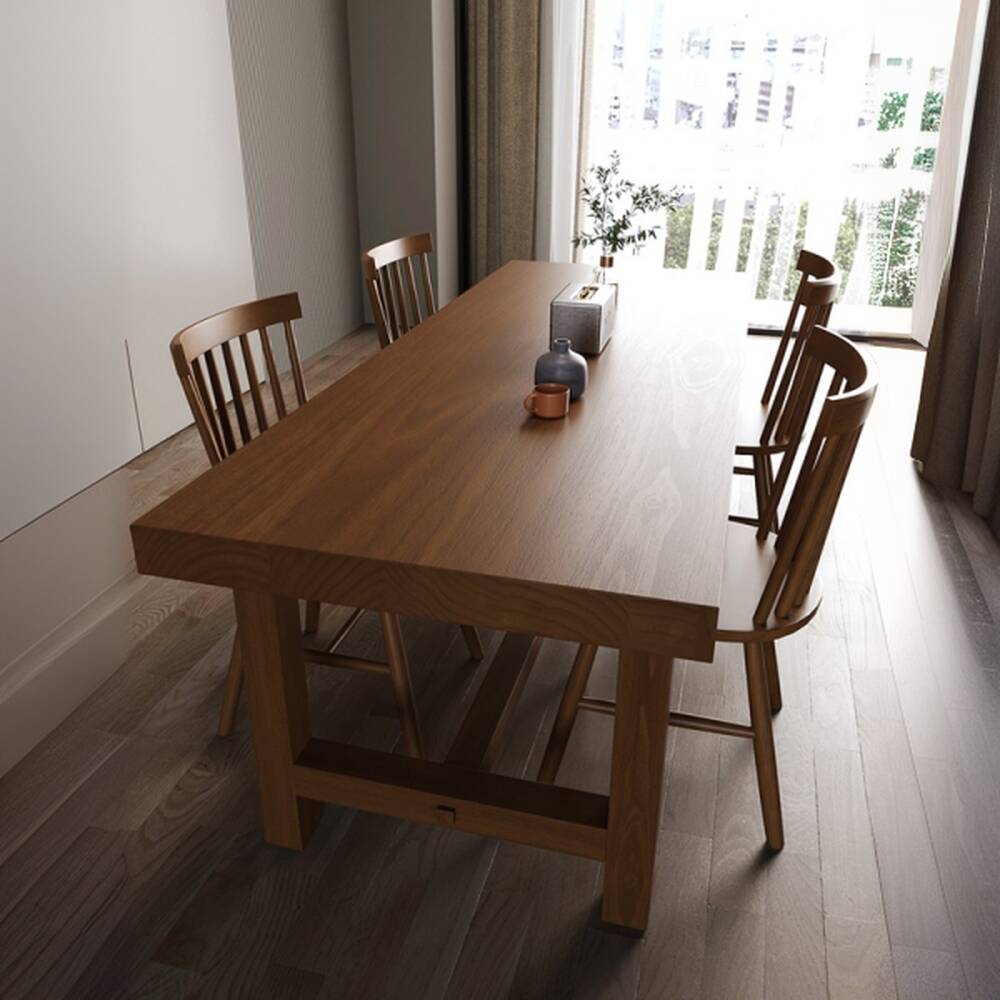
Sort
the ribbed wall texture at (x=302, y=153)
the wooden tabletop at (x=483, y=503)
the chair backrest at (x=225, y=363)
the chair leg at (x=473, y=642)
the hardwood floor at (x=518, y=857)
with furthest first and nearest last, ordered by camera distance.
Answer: the ribbed wall texture at (x=302, y=153) → the chair leg at (x=473, y=642) → the chair backrest at (x=225, y=363) → the hardwood floor at (x=518, y=857) → the wooden tabletop at (x=483, y=503)

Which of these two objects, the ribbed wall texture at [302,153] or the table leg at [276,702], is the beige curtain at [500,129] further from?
the table leg at [276,702]

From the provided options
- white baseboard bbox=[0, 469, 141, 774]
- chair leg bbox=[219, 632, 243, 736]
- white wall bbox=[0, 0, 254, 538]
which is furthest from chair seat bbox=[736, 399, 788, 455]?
white wall bbox=[0, 0, 254, 538]

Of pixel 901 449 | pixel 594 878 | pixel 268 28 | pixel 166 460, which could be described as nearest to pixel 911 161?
pixel 901 449

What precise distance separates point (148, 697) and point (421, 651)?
682 mm

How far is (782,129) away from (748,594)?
161 inches

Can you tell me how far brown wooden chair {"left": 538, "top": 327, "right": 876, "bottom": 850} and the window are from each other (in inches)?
139

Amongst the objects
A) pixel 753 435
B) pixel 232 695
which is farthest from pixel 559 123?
pixel 232 695

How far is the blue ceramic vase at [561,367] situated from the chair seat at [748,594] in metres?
0.44

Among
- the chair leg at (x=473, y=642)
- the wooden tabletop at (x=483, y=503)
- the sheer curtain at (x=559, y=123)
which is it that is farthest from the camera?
the sheer curtain at (x=559, y=123)

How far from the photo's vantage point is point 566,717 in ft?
5.95

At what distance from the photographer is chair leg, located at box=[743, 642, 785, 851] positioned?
1.76m

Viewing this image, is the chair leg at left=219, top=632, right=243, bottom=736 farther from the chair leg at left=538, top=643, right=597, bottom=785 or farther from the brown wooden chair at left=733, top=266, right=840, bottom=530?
the brown wooden chair at left=733, top=266, right=840, bottom=530

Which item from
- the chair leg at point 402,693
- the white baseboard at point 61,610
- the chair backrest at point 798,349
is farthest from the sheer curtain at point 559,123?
the chair leg at point 402,693

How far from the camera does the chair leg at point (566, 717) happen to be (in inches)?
68.5
